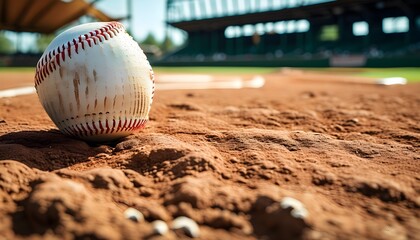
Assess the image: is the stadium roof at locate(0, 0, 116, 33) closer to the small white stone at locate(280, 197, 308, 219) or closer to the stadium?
the stadium

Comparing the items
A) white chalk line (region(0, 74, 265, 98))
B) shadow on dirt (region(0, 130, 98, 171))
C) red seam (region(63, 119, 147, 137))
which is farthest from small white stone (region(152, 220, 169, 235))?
white chalk line (region(0, 74, 265, 98))

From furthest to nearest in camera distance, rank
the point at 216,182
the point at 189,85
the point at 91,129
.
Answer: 1. the point at 189,85
2. the point at 91,129
3. the point at 216,182

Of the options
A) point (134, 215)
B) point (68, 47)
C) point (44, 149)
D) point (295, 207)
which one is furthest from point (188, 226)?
point (68, 47)

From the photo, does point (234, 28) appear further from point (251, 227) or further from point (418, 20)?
point (251, 227)

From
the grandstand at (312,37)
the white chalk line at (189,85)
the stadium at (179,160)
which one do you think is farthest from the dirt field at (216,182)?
the grandstand at (312,37)

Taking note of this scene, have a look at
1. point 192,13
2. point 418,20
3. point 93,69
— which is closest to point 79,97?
point 93,69

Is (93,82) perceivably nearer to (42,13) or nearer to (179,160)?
(179,160)
